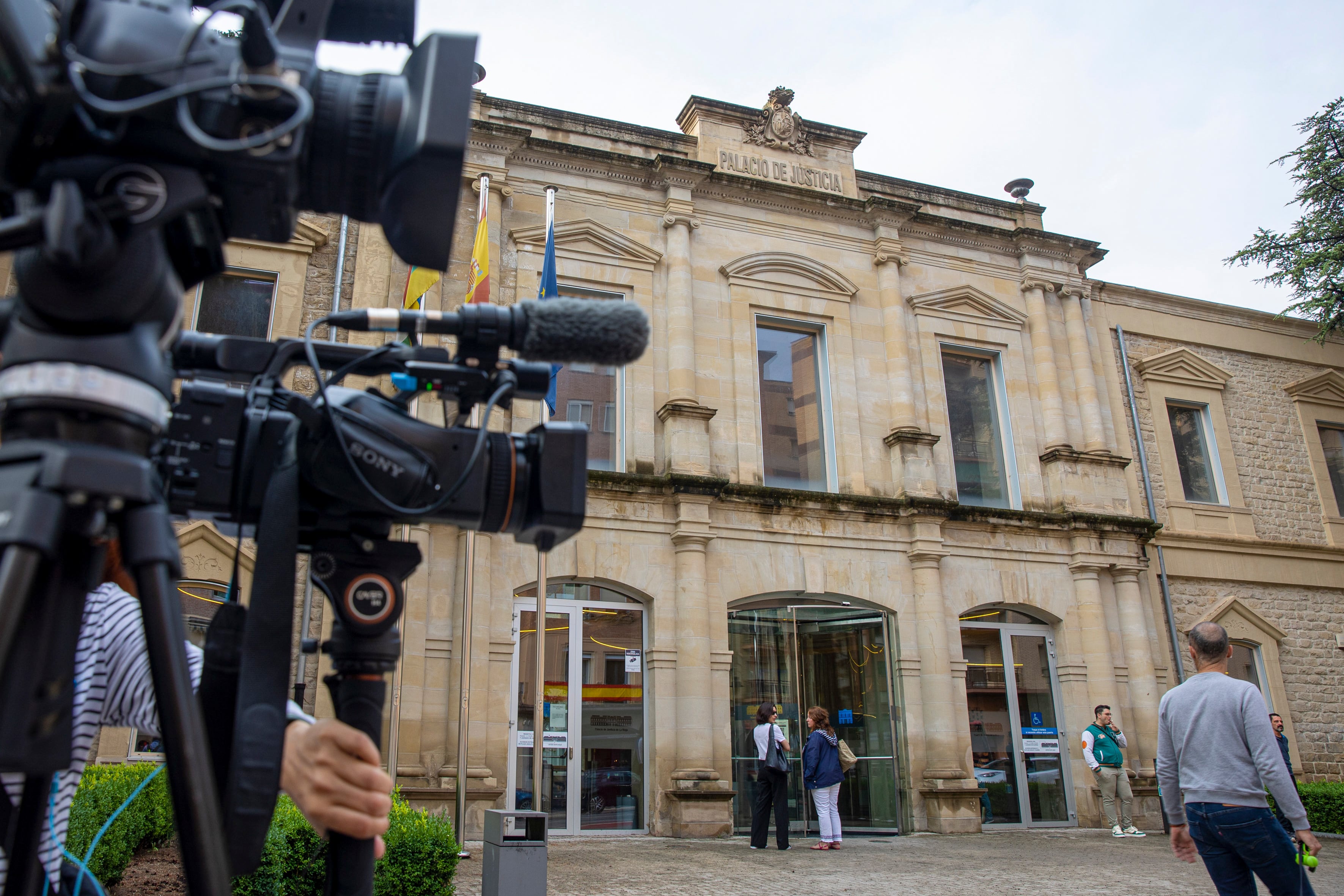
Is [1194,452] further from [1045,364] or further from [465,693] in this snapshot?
[465,693]

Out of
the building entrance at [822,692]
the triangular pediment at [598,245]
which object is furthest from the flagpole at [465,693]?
the building entrance at [822,692]

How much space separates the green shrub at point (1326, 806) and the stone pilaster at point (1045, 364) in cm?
580

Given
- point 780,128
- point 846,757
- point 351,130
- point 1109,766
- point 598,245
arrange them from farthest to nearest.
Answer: point 780,128 → point 598,245 → point 1109,766 → point 846,757 → point 351,130

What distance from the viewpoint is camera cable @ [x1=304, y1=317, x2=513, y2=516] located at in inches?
56.2

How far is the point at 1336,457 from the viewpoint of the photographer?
1773cm

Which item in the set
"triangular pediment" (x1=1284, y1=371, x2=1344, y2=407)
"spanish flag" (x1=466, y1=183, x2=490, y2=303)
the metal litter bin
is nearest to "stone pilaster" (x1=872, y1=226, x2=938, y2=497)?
"spanish flag" (x1=466, y1=183, x2=490, y2=303)

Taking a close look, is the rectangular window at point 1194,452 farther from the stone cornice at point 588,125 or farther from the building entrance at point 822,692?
the stone cornice at point 588,125

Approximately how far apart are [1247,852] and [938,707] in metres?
8.57

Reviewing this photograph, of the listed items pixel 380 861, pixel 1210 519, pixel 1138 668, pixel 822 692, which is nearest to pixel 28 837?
pixel 380 861

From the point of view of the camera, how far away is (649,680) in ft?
39.2

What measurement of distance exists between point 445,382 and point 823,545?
11728 millimetres

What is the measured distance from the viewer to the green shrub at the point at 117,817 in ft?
15.6

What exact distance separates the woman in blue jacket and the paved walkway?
0.25m

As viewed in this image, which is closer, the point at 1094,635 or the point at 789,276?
the point at 1094,635
